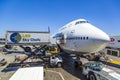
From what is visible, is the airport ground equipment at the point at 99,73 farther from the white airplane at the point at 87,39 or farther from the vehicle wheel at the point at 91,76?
the white airplane at the point at 87,39

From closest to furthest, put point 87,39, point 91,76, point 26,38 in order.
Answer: point 91,76 → point 87,39 → point 26,38

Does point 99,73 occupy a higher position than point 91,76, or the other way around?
point 99,73

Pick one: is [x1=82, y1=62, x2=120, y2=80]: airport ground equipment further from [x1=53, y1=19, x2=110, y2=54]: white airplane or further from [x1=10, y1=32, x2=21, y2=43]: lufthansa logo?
[x1=10, y1=32, x2=21, y2=43]: lufthansa logo

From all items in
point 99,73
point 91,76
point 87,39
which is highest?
point 87,39

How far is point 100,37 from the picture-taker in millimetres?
Result: 21406

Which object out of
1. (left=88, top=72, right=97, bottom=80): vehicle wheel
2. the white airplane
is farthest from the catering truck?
(left=88, top=72, right=97, bottom=80): vehicle wheel

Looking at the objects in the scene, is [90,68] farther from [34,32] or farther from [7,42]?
[7,42]

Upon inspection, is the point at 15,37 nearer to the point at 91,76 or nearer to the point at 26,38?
the point at 26,38

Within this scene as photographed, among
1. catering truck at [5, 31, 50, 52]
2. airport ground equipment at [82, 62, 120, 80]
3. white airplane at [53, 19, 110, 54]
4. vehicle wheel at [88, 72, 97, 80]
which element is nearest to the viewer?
airport ground equipment at [82, 62, 120, 80]

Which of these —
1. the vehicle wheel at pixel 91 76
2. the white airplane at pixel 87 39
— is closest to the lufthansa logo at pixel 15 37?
the white airplane at pixel 87 39

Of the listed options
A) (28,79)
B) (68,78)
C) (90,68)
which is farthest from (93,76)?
(28,79)

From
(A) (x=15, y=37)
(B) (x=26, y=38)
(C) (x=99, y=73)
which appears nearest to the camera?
(C) (x=99, y=73)

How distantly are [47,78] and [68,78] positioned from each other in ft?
10.5

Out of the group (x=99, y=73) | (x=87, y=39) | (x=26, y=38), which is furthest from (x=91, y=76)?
(x=26, y=38)
